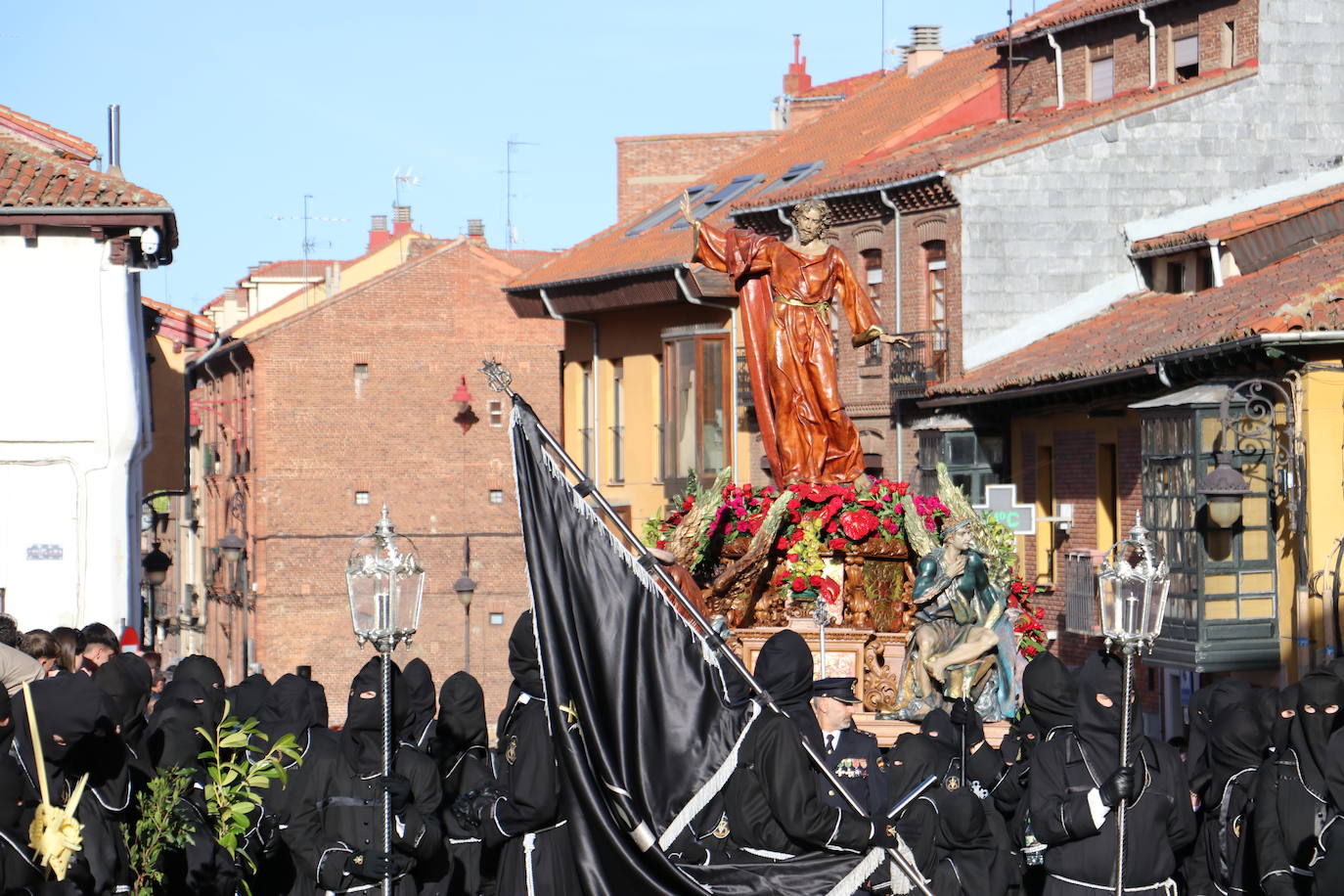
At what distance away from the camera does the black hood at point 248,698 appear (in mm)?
12172

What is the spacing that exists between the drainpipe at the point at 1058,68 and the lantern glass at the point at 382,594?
1061 inches

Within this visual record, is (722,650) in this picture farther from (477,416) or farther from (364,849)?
(477,416)

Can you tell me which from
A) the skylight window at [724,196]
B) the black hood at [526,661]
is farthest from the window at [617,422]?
the black hood at [526,661]

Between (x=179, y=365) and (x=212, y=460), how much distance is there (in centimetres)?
393

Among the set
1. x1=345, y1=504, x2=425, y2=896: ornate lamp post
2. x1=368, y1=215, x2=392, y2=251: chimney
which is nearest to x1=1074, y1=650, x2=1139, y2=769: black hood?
x1=345, y1=504, x2=425, y2=896: ornate lamp post

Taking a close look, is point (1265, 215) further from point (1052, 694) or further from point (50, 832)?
point (50, 832)

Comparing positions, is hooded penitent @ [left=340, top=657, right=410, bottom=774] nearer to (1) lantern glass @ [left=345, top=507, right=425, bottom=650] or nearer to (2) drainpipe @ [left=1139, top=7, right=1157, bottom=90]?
(1) lantern glass @ [left=345, top=507, right=425, bottom=650]

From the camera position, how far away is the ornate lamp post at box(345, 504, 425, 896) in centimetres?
962

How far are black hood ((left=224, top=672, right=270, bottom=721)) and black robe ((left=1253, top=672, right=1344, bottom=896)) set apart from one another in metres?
5.23

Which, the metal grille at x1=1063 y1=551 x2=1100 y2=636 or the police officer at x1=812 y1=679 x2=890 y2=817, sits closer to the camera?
the police officer at x1=812 y1=679 x2=890 y2=817

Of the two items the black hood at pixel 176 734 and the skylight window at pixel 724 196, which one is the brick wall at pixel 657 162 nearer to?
the skylight window at pixel 724 196

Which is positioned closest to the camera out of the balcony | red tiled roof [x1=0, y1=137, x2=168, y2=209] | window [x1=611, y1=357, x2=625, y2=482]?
red tiled roof [x1=0, y1=137, x2=168, y2=209]

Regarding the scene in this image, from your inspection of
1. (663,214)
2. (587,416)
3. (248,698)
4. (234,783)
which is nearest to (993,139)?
(663,214)

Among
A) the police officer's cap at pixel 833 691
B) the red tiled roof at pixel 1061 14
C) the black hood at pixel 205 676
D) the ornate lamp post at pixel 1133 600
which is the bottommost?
the black hood at pixel 205 676
